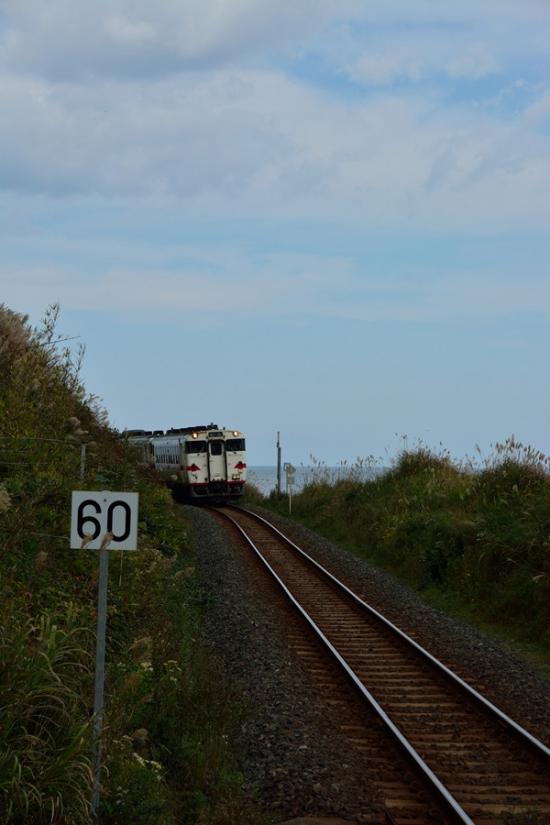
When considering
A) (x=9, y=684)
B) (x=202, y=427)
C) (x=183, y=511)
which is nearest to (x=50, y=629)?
(x=9, y=684)

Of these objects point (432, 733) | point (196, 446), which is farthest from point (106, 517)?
point (196, 446)

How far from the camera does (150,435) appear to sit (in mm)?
47750

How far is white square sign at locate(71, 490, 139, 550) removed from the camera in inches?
263

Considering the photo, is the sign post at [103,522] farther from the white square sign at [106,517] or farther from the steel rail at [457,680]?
the steel rail at [457,680]

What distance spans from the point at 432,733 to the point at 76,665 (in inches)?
150

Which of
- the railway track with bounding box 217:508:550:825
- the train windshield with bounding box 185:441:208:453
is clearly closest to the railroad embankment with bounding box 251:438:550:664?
the railway track with bounding box 217:508:550:825

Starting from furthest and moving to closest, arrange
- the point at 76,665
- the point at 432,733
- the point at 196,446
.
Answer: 1. the point at 196,446
2. the point at 432,733
3. the point at 76,665

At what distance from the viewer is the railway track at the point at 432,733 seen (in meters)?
7.36

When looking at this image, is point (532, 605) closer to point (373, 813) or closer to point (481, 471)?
point (481, 471)

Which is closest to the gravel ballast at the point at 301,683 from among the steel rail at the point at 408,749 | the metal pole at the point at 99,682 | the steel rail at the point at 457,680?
the steel rail at the point at 457,680

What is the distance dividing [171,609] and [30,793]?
753 centimetres

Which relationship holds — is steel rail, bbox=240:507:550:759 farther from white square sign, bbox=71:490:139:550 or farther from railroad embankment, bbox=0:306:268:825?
white square sign, bbox=71:490:139:550

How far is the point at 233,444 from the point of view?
42.4 metres

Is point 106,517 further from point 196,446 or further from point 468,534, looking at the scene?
point 196,446
